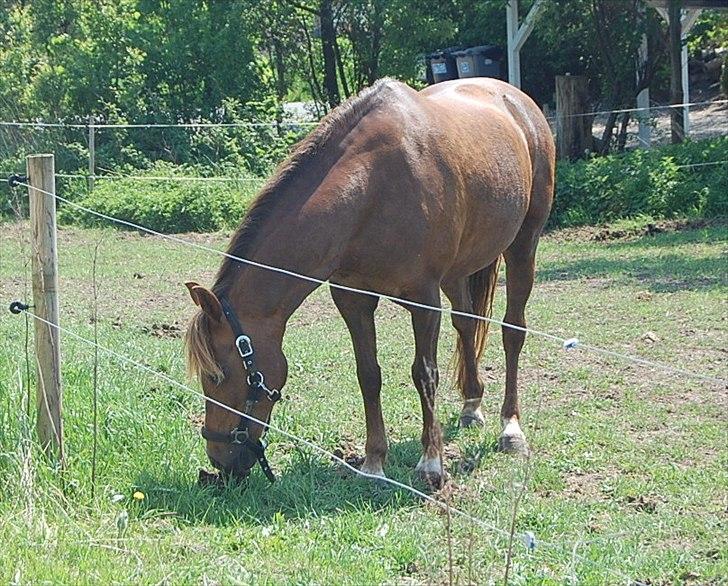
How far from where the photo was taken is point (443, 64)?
20.4 m

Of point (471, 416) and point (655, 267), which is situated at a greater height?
point (471, 416)

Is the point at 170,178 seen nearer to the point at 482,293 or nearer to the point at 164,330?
the point at 164,330

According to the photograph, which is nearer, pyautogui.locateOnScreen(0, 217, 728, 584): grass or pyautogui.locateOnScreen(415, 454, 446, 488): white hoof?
pyautogui.locateOnScreen(0, 217, 728, 584): grass

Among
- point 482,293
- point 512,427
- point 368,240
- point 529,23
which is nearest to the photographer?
point 368,240

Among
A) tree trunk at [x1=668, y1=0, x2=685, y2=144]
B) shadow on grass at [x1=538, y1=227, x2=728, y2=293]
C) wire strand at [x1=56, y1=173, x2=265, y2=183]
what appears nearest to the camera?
shadow on grass at [x1=538, y1=227, x2=728, y2=293]

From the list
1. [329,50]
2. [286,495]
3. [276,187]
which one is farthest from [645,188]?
[286,495]

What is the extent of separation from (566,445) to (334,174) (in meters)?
1.84

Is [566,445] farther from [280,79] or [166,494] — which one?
[280,79]

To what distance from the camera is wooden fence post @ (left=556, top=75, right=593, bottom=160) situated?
53.1 feet

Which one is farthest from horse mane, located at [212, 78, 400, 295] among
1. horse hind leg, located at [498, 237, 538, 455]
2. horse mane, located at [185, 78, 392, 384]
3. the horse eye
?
horse hind leg, located at [498, 237, 538, 455]

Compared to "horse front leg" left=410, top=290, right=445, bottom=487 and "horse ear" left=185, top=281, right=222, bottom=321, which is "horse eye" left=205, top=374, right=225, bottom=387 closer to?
"horse ear" left=185, top=281, right=222, bottom=321

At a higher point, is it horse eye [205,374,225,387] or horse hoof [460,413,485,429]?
horse eye [205,374,225,387]

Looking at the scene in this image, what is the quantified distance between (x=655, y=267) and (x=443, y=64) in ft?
34.0

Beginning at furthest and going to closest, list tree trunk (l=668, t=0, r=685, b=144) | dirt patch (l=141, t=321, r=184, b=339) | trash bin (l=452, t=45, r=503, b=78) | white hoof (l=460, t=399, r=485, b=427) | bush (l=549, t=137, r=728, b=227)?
trash bin (l=452, t=45, r=503, b=78) < tree trunk (l=668, t=0, r=685, b=144) < bush (l=549, t=137, r=728, b=227) < dirt patch (l=141, t=321, r=184, b=339) < white hoof (l=460, t=399, r=485, b=427)
